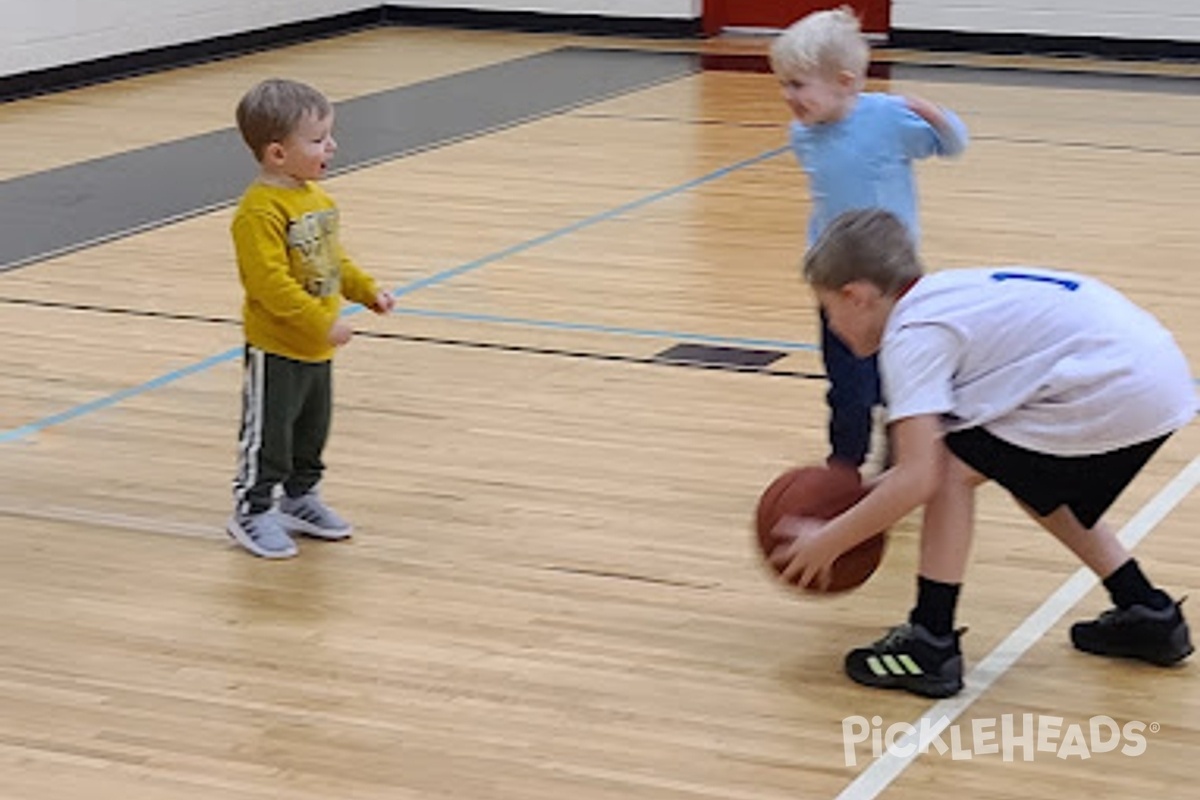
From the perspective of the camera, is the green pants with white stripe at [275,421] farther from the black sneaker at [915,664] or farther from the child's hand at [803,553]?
the black sneaker at [915,664]

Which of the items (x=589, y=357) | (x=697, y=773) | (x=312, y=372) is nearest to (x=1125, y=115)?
(x=589, y=357)

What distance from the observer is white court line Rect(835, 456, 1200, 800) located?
3690 mm

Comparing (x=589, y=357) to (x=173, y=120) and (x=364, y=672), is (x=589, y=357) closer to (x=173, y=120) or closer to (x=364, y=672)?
(x=364, y=672)

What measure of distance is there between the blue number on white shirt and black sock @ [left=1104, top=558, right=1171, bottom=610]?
21.8 inches

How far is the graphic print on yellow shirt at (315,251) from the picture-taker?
4.67 m

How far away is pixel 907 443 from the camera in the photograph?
3.82m

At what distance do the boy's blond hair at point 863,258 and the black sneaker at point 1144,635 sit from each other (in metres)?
0.74

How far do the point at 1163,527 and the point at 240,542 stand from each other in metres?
1.90

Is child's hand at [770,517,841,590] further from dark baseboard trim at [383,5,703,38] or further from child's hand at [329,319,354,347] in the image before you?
dark baseboard trim at [383,5,703,38]

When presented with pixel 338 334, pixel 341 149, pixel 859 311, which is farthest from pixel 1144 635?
pixel 341 149

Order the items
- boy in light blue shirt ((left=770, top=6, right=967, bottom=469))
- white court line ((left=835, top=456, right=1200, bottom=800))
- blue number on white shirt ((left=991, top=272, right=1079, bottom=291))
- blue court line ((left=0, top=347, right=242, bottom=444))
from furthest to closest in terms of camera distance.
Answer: blue court line ((left=0, top=347, right=242, bottom=444)) → boy in light blue shirt ((left=770, top=6, right=967, bottom=469)) → blue number on white shirt ((left=991, top=272, right=1079, bottom=291)) → white court line ((left=835, top=456, right=1200, bottom=800))

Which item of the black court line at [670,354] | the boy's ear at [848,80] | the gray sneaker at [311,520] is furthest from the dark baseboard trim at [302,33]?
the boy's ear at [848,80]

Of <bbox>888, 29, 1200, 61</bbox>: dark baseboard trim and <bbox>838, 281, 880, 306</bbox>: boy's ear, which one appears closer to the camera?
<bbox>838, 281, 880, 306</bbox>: boy's ear
